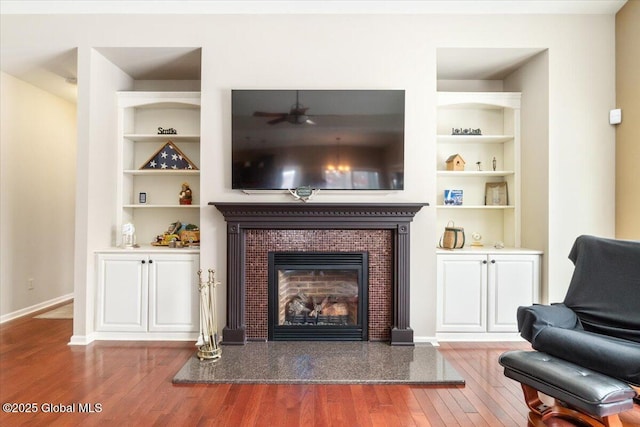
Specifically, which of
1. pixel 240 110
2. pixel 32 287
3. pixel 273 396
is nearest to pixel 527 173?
pixel 240 110

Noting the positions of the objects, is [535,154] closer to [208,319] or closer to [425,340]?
[425,340]

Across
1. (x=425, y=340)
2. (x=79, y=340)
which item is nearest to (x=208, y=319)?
(x=79, y=340)

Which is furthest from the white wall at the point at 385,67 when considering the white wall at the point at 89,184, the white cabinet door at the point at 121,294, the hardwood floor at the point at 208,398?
the hardwood floor at the point at 208,398

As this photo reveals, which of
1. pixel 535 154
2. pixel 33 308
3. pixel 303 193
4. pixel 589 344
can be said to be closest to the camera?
pixel 589 344

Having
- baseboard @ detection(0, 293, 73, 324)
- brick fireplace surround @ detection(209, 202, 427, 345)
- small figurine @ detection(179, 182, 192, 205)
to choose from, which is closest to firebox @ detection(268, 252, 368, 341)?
brick fireplace surround @ detection(209, 202, 427, 345)

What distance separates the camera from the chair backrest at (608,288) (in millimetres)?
2355

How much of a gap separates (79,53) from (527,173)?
4427mm

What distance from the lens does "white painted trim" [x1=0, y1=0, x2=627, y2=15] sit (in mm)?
3471

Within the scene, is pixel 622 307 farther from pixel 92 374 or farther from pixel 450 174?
pixel 92 374

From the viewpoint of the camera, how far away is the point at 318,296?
144 inches

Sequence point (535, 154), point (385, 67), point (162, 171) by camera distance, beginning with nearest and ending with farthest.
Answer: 1. point (385, 67)
2. point (535, 154)
3. point (162, 171)

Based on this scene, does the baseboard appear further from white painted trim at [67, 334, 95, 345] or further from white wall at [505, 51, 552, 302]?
white wall at [505, 51, 552, 302]

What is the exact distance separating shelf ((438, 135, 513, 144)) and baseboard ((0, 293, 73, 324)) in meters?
4.98

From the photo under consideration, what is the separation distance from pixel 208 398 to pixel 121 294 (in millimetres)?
1647
